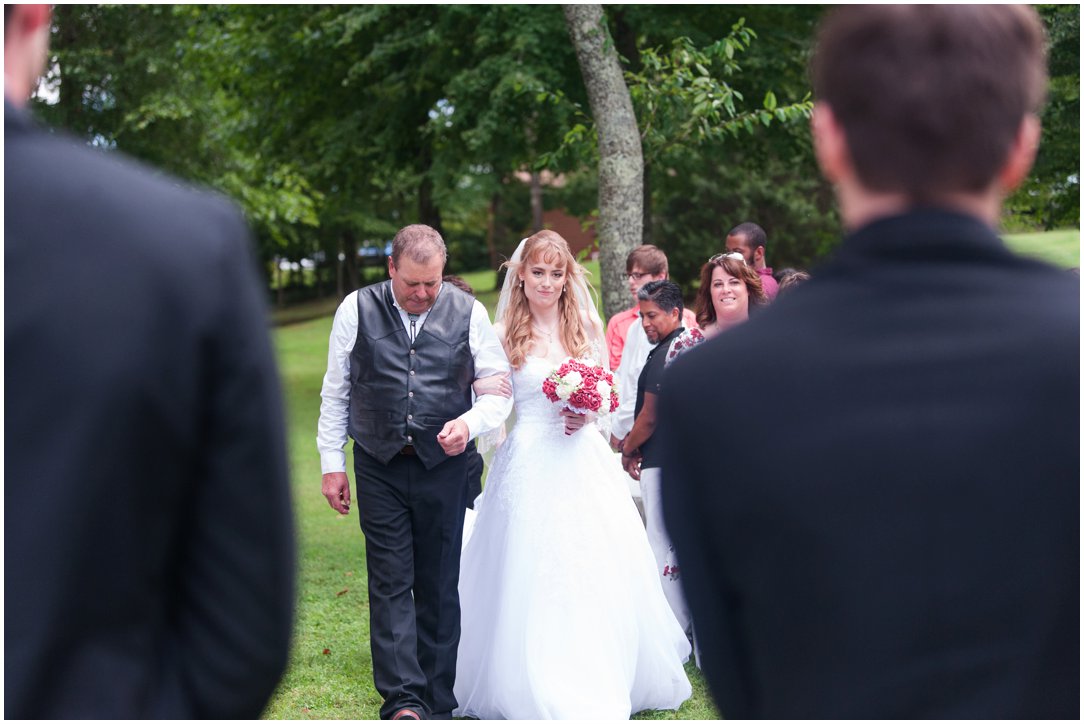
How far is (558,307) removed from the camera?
6832mm

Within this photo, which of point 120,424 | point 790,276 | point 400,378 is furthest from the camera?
point 790,276

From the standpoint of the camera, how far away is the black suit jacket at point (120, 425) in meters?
1.62

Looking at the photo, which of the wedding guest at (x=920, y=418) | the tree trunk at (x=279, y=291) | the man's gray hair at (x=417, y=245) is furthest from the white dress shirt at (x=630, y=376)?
the tree trunk at (x=279, y=291)

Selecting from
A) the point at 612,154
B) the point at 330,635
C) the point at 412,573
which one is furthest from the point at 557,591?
the point at 612,154

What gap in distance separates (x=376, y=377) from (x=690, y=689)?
2.38 m

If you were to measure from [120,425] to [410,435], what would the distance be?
455 centimetres

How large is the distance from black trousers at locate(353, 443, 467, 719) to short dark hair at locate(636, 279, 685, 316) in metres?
1.42

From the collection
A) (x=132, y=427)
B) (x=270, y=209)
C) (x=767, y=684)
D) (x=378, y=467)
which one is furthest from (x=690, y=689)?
(x=270, y=209)

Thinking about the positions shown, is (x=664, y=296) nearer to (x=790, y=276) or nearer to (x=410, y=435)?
(x=790, y=276)

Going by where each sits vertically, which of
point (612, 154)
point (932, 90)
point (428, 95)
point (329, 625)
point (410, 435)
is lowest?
point (329, 625)

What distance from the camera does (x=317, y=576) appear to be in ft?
31.0

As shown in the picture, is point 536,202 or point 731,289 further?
point 536,202

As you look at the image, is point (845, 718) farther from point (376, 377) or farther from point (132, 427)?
point (376, 377)

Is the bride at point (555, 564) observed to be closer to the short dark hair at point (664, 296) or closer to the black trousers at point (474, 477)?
the short dark hair at point (664, 296)
